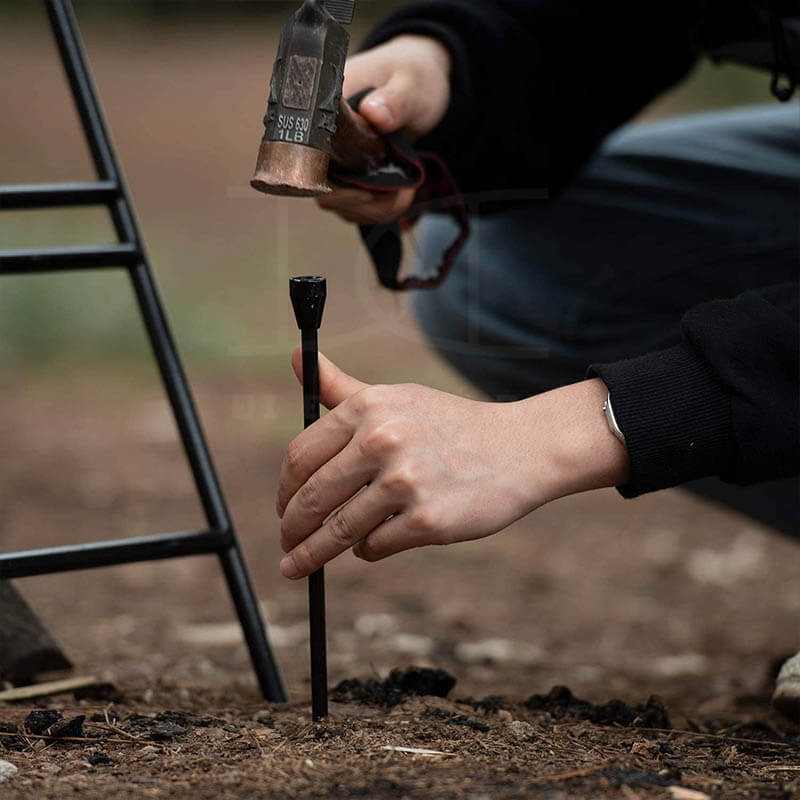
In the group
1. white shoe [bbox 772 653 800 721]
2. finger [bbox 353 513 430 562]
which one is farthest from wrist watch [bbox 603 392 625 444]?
white shoe [bbox 772 653 800 721]

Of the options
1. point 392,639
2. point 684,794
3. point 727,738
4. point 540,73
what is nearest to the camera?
point 684,794

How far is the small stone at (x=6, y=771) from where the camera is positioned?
1230mm

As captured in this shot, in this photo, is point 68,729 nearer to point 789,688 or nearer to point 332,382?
point 332,382

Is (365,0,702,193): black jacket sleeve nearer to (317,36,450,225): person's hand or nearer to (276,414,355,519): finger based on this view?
(317,36,450,225): person's hand

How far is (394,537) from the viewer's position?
1.26 meters

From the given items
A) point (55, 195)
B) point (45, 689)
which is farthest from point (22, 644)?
point (55, 195)

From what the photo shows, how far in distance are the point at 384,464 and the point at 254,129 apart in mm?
8380

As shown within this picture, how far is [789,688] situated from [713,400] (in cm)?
54

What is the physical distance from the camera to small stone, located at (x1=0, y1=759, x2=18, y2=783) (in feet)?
4.04

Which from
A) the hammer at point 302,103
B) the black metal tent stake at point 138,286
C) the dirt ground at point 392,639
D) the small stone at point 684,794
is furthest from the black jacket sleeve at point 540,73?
the small stone at point 684,794

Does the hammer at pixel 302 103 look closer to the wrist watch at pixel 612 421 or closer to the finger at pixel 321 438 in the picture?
the finger at pixel 321 438

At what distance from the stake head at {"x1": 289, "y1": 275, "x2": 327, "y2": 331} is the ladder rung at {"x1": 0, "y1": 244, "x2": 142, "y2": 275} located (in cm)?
58

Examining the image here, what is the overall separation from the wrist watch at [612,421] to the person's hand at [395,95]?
63cm

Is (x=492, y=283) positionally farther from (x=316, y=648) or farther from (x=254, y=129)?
(x=254, y=129)
